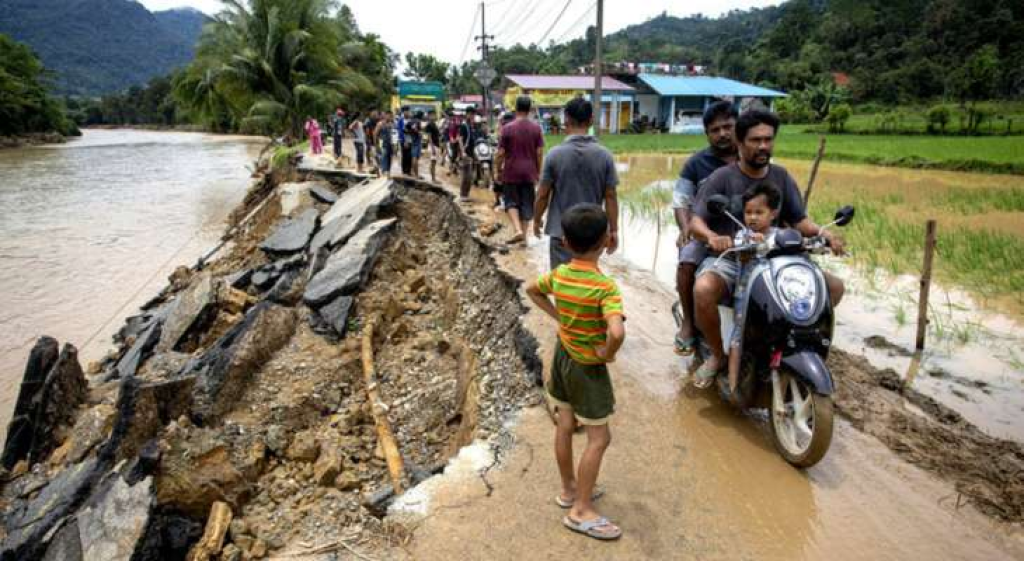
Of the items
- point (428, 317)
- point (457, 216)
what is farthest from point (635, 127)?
point (428, 317)

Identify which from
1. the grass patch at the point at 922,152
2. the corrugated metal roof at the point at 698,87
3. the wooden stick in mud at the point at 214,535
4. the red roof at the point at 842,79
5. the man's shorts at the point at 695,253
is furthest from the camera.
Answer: the red roof at the point at 842,79

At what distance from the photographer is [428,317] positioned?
7605 millimetres

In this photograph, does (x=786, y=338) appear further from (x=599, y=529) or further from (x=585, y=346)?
(x=599, y=529)

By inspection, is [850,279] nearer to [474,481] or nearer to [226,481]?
[474,481]

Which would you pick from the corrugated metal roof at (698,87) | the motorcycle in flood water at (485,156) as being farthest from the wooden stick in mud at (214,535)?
the corrugated metal roof at (698,87)

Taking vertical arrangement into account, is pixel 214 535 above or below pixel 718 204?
below

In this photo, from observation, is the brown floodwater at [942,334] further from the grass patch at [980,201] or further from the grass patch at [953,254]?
the grass patch at [980,201]

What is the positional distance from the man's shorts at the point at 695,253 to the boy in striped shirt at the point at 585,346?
1482mm

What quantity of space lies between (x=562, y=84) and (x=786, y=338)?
3996cm

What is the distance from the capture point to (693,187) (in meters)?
4.11

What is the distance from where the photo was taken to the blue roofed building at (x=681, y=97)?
4078 centimetres

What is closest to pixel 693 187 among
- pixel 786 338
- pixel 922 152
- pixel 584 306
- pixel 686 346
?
pixel 686 346

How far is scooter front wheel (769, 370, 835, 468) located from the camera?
278cm

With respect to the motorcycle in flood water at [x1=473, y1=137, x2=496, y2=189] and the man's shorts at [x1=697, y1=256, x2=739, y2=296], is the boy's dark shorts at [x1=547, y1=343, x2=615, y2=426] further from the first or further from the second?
the motorcycle in flood water at [x1=473, y1=137, x2=496, y2=189]
